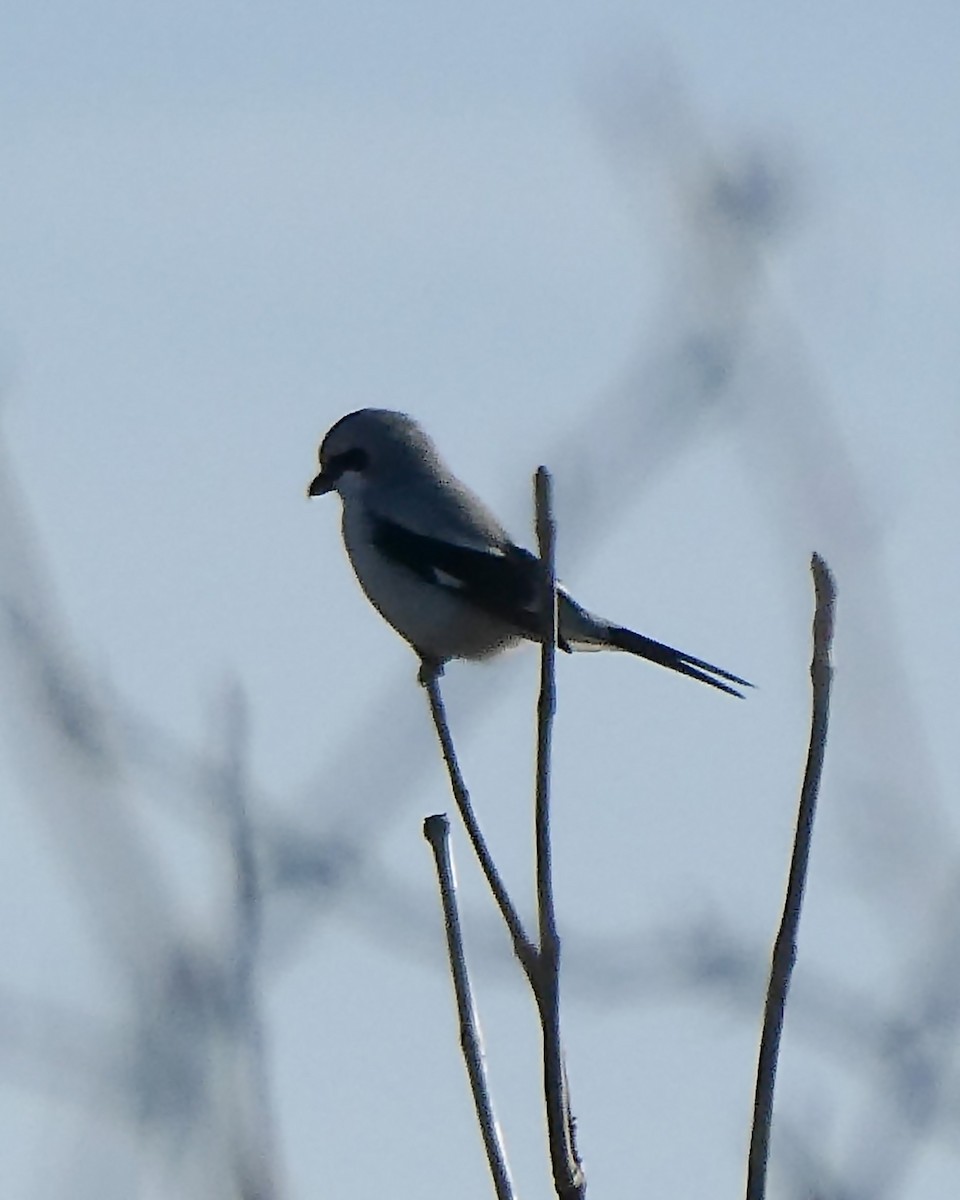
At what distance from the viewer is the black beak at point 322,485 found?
16.4ft

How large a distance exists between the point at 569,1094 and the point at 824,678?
18.1 inches

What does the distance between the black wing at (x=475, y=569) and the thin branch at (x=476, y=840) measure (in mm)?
1993

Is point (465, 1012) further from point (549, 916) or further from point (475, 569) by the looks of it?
point (475, 569)

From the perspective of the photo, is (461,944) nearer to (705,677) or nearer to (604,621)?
(705,677)

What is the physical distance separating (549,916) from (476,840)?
0.18m

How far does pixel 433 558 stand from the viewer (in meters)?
4.55

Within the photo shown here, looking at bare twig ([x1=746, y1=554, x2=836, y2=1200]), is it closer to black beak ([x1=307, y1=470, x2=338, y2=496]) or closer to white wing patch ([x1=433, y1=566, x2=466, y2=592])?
white wing patch ([x1=433, y1=566, x2=466, y2=592])

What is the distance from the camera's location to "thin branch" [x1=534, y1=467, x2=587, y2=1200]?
5.79 feet

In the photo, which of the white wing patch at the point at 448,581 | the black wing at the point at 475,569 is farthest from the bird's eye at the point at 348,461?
the white wing patch at the point at 448,581

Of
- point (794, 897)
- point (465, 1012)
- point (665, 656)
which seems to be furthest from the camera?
point (665, 656)

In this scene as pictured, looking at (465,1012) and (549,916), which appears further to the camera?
(465,1012)

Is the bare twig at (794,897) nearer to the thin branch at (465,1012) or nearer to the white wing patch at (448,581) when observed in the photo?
the thin branch at (465,1012)

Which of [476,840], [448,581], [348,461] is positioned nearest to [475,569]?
[448,581]

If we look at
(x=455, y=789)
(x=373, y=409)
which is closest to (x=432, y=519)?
(x=373, y=409)
